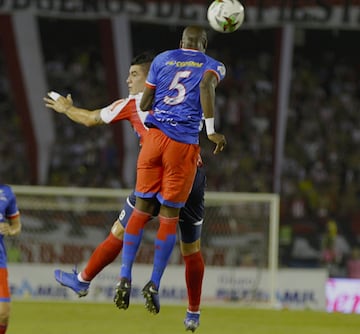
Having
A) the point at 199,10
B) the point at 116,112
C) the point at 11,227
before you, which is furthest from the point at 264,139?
the point at 116,112

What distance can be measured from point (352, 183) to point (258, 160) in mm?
2442

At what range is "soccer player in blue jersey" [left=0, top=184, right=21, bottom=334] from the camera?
1009cm

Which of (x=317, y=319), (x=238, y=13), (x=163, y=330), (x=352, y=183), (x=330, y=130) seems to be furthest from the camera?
(x=330, y=130)

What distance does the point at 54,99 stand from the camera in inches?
383

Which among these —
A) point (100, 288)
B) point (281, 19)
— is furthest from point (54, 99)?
point (281, 19)

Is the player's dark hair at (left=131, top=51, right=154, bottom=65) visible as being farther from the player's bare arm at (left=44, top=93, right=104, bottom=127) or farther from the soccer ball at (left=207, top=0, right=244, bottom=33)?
the soccer ball at (left=207, top=0, right=244, bottom=33)

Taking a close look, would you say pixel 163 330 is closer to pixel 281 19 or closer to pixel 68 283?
pixel 68 283

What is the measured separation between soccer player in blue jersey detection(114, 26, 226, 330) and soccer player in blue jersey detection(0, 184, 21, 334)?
57.2 inches

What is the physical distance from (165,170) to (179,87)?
69 centimetres

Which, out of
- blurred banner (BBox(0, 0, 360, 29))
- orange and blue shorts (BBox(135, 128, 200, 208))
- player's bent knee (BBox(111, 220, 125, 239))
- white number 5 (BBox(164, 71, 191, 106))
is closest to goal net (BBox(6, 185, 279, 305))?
blurred banner (BBox(0, 0, 360, 29))

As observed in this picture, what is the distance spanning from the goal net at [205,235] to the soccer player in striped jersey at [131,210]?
882 centimetres

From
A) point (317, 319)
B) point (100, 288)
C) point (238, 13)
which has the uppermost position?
point (238, 13)

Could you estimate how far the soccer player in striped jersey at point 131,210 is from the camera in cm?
961

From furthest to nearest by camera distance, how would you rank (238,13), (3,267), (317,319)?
(317,319) → (3,267) → (238,13)
